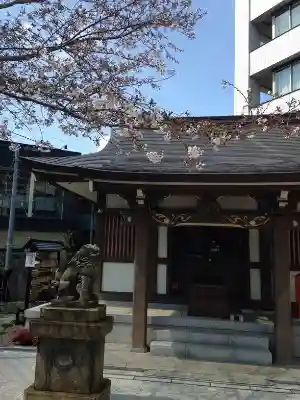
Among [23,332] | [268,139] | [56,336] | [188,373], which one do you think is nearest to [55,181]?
[23,332]

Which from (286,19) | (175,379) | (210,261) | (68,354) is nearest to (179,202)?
(210,261)

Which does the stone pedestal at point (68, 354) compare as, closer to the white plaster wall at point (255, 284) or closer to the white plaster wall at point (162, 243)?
the white plaster wall at point (162, 243)

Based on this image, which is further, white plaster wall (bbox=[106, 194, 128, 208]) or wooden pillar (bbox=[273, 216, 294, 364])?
white plaster wall (bbox=[106, 194, 128, 208])

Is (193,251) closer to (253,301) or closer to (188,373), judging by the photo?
(253,301)

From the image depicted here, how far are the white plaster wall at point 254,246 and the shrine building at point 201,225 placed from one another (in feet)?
0.07

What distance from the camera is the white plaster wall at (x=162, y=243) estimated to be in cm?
862

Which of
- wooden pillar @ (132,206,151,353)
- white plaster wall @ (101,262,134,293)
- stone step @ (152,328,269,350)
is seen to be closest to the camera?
stone step @ (152,328,269,350)

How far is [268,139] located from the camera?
9.60 m

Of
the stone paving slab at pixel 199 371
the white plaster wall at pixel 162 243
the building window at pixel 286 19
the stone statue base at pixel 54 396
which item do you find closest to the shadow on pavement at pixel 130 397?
the stone statue base at pixel 54 396

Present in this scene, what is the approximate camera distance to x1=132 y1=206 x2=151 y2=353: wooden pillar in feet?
22.6

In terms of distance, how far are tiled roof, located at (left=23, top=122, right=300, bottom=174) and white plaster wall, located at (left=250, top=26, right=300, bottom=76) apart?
41.9ft

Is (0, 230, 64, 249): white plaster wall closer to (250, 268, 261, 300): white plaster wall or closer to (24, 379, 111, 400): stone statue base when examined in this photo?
(250, 268, 261, 300): white plaster wall

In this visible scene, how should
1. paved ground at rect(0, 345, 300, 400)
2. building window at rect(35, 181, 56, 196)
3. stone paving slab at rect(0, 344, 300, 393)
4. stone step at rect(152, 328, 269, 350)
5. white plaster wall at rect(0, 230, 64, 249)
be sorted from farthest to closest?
1. building window at rect(35, 181, 56, 196)
2. white plaster wall at rect(0, 230, 64, 249)
3. stone step at rect(152, 328, 269, 350)
4. stone paving slab at rect(0, 344, 300, 393)
5. paved ground at rect(0, 345, 300, 400)

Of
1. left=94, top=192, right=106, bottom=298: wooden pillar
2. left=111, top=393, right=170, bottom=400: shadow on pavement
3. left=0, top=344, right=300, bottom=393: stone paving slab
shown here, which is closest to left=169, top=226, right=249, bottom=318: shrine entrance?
left=94, top=192, right=106, bottom=298: wooden pillar
